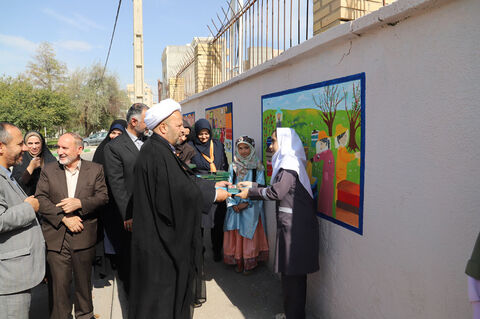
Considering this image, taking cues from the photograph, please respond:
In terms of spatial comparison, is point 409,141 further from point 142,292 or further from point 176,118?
point 142,292

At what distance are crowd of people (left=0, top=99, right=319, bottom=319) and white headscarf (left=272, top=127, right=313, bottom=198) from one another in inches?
0.4

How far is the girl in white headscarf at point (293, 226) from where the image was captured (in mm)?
2758

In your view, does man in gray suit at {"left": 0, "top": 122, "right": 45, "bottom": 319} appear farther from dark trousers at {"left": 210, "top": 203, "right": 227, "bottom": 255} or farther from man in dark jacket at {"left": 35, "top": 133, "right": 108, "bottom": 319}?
dark trousers at {"left": 210, "top": 203, "right": 227, "bottom": 255}

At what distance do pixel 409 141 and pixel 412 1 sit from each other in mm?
837

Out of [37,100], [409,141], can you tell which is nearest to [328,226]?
[409,141]

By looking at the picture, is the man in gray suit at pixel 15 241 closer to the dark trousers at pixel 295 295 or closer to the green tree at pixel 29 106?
the dark trousers at pixel 295 295

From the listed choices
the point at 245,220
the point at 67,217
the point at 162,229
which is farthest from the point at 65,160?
the point at 245,220

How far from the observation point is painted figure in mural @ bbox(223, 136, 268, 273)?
3.98 meters

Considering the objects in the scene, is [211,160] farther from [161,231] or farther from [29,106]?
[29,106]

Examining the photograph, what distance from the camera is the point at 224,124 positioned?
580 centimetres

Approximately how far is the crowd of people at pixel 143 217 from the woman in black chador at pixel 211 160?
1.22 feet

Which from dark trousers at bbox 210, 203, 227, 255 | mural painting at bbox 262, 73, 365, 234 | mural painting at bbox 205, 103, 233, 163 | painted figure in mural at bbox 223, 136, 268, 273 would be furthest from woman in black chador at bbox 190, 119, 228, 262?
mural painting at bbox 262, 73, 365, 234

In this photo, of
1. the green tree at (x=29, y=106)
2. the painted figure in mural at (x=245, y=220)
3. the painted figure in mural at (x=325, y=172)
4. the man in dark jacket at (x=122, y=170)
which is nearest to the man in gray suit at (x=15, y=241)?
the man in dark jacket at (x=122, y=170)

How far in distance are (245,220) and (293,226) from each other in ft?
4.42
